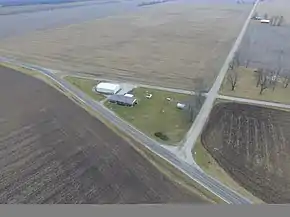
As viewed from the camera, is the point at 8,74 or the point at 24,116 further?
the point at 8,74

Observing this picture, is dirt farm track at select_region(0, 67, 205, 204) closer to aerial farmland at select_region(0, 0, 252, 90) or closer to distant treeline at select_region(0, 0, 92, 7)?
aerial farmland at select_region(0, 0, 252, 90)

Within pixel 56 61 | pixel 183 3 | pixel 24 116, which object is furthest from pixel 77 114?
pixel 183 3

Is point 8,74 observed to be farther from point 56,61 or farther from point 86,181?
point 86,181

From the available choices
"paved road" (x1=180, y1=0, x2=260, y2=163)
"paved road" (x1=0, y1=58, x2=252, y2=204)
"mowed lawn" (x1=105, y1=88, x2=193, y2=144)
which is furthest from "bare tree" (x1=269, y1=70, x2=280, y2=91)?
"paved road" (x1=0, y1=58, x2=252, y2=204)

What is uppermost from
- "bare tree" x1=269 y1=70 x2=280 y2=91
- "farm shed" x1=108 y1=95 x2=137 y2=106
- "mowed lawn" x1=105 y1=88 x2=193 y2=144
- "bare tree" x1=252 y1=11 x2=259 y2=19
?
"farm shed" x1=108 y1=95 x2=137 y2=106

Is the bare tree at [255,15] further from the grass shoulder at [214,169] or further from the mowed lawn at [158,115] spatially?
the grass shoulder at [214,169]

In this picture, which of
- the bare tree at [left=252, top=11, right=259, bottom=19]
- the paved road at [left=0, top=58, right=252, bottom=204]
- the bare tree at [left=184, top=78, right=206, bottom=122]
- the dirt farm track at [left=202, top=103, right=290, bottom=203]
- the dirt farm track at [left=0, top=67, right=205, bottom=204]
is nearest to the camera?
the dirt farm track at [left=0, top=67, right=205, bottom=204]
